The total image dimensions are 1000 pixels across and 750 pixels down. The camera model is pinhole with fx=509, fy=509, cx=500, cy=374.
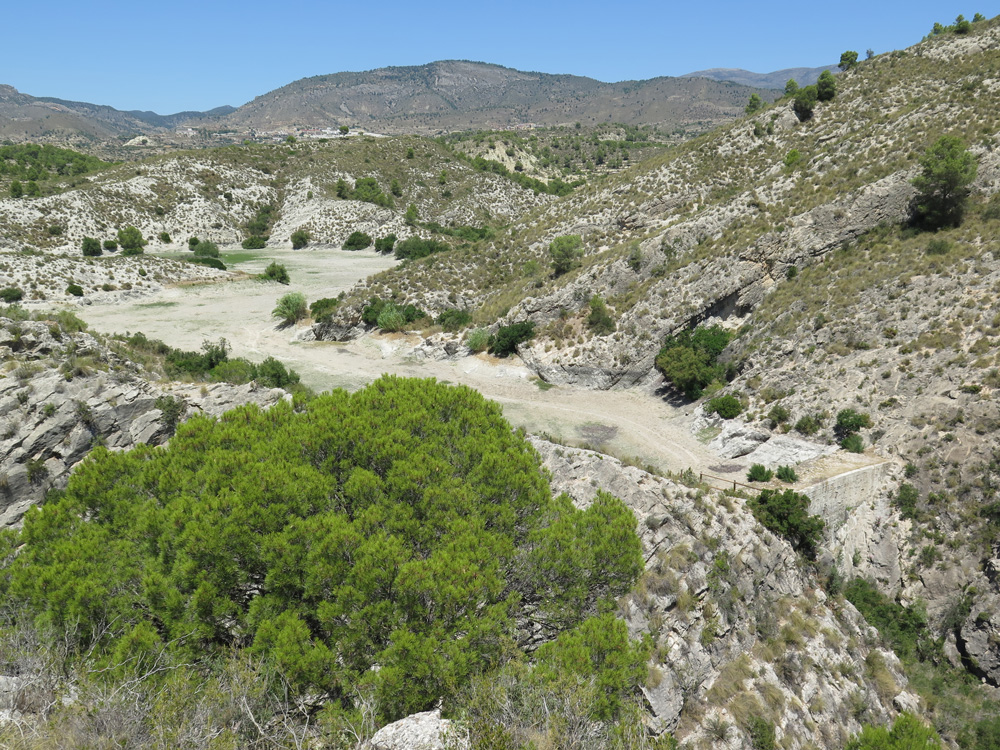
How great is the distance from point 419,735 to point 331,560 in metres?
3.79

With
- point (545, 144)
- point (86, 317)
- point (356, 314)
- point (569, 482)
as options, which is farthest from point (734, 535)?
point (545, 144)

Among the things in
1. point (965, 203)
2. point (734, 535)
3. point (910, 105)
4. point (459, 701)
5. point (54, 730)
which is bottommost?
point (734, 535)

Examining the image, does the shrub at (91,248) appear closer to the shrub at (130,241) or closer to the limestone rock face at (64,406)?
the shrub at (130,241)

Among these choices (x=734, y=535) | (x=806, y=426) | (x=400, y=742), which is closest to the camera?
(x=400, y=742)

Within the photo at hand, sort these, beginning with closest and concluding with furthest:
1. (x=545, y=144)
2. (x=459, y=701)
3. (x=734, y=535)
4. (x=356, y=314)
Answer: (x=459, y=701), (x=734, y=535), (x=356, y=314), (x=545, y=144)

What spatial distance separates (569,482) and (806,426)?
1373 centimetres

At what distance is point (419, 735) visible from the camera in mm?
8461

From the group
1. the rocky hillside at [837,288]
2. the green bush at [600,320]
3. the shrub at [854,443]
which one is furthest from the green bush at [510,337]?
the shrub at [854,443]

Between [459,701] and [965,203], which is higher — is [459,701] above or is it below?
below

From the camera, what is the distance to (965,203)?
3173 centimetres

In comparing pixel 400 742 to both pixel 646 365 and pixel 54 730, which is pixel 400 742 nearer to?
pixel 54 730

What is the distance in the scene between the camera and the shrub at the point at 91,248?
65562 millimetres

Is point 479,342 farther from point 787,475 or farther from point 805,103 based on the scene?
point 805,103

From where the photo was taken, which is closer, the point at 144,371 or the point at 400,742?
the point at 400,742
